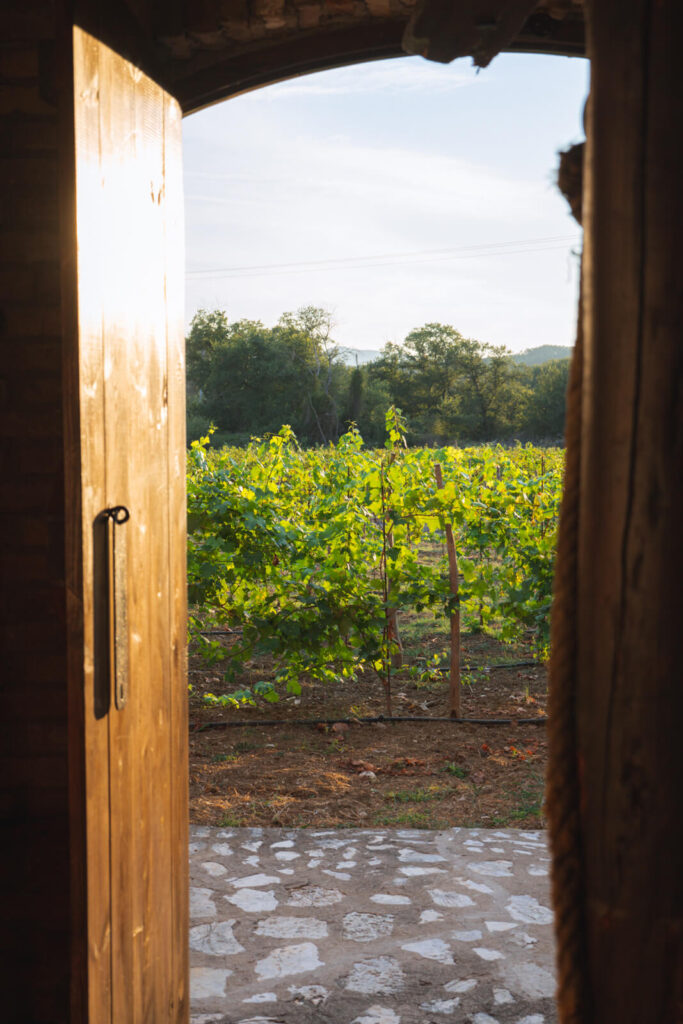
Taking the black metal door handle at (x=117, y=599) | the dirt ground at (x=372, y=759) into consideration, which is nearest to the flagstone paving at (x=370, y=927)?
the dirt ground at (x=372, y=759)

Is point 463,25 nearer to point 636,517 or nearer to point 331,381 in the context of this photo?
point 636,517

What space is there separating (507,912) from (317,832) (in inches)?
37.3

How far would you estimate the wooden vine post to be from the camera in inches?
187

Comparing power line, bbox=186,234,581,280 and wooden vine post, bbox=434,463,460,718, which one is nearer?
wooden vine post, bbox=434,463,460,718

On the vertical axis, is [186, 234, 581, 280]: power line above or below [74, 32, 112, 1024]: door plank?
above

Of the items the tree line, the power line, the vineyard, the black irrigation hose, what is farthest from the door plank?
the power line

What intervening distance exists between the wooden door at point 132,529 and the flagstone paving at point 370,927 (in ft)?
1.67

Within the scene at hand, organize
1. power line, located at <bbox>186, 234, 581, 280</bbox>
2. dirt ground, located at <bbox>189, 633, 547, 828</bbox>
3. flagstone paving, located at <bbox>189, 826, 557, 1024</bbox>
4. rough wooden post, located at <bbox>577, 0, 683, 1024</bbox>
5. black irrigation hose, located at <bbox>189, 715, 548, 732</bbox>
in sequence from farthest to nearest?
power line, located at <bbox>186, 234, 581, 280</bbox> → black irrigation hose, located at <bbox>189, 715, 548, 732</bbox> → dirt ground, located at <bbox>189, 633, 547, 828</bbox> → flagstone paving, located at <bbox>189, 826, 557, 1024</bbox> → rough wooden post, located at <bbox>577, 0, 683, 1024</bbox>

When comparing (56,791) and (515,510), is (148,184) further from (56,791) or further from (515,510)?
(515,510)

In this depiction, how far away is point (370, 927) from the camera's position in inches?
99.9

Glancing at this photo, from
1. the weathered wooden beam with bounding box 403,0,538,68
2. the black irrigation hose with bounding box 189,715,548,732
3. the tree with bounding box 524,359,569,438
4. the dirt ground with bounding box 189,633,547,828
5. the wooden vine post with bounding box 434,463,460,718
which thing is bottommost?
the dirt ground with bounding box 189,633,547,828

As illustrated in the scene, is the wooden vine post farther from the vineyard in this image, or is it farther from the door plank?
the door plank

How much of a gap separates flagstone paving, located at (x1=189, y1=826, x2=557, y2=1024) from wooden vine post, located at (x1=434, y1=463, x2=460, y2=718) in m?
1.49

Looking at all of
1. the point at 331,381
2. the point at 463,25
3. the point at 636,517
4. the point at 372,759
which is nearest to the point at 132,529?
the point at 636,517
